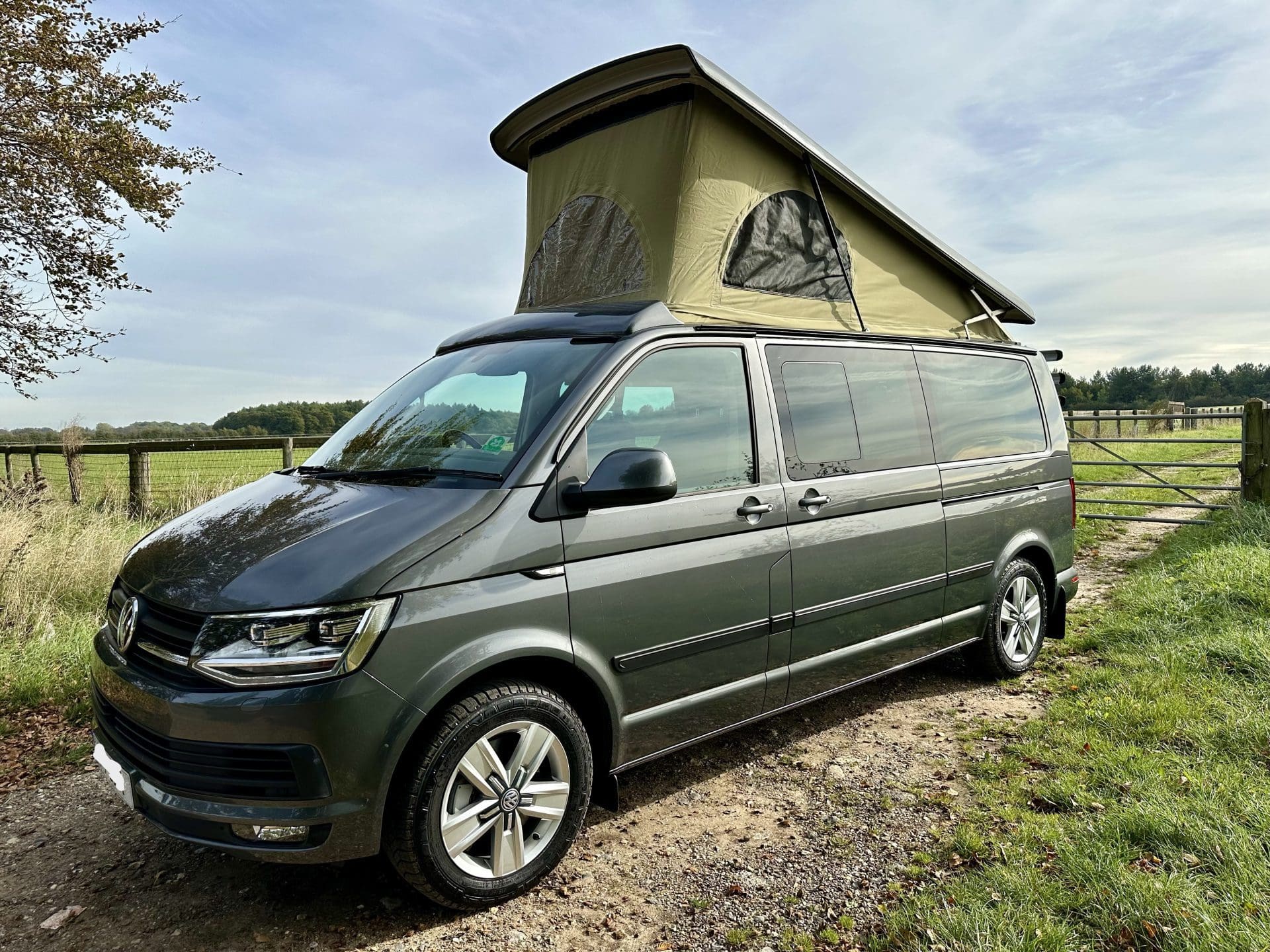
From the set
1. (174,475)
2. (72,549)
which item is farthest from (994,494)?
(174,475)

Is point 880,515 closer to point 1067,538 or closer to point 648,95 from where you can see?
point 1067,538

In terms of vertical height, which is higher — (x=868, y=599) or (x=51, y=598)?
(x=868, y=599)

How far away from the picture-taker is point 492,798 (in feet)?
9.10

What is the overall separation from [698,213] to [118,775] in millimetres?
3535

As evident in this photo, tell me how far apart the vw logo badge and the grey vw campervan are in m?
0.01

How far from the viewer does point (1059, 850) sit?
9.88ft

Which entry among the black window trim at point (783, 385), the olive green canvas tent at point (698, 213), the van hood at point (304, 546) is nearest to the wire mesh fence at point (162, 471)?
the olive green canvas tent at point (698, 213)

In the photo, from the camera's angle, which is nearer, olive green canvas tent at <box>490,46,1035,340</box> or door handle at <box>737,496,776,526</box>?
door handle at <box>737,496,776,526</box>

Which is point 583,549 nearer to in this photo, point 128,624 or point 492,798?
point 492,798

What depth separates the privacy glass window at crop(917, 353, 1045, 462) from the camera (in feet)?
15.4

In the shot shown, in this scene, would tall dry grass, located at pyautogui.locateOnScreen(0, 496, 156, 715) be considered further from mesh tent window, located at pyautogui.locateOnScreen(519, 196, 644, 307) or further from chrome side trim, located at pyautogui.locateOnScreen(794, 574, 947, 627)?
chrome side trim, located at pyautogui.locateOnScreen(794, 574, 947, 627)

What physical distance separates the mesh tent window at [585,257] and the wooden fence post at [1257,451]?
8.67 meters

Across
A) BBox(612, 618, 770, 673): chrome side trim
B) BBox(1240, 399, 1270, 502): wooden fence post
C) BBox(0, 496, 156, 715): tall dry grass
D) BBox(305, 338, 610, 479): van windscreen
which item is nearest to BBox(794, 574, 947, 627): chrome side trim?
BBox(612, 618, 770, 673): chrome side trim

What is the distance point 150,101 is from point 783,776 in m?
11.8
